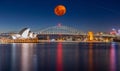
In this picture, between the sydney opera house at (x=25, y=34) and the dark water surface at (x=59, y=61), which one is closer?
the dark water surface at (x=59, y=61)

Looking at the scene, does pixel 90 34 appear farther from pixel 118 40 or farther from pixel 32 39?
pixel 32 39

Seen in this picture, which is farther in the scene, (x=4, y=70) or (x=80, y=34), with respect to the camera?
(x=80, y=34)

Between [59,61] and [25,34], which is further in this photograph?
[25,34]

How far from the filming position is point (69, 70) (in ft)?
70.1

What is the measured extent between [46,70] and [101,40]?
461 feet

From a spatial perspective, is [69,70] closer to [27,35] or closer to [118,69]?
[118,69]

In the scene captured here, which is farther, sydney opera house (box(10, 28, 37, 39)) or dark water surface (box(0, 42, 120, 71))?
sydney opera house (box(10, 28, 37, 39))

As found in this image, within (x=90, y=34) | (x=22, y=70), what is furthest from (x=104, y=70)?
(x=90, y=34)

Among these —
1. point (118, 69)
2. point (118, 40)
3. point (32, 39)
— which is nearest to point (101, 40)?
point (118, 40)

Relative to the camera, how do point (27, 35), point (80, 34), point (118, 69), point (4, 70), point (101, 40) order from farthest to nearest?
point (101, 40) < point (80, 34) < point (27, 35) < point (118, 69) < point (4, 70)

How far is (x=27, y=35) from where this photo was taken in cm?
12850

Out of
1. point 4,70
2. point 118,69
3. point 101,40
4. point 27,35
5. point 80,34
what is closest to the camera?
point 4,70

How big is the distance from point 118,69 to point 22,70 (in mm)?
6962

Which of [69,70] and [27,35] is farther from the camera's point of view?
[27,35]
